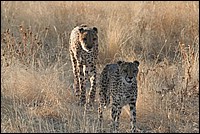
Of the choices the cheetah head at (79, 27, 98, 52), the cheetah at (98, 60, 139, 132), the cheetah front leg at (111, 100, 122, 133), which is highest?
the cheetah head at (79, 27, 98, 52)

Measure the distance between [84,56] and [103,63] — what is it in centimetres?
160

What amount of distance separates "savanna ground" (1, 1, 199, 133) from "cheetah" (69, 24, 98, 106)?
0.64ft

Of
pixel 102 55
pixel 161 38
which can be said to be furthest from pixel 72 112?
pixel 161 38

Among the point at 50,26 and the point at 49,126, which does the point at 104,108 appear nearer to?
the point at 49,126

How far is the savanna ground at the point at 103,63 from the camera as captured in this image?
5082 millimetres

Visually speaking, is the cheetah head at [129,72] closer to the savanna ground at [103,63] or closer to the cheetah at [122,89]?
the cheetah at [122,89]

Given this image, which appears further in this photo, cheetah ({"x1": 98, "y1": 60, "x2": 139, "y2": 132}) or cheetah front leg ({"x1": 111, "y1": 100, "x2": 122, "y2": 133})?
cheetah front leg ({"x1": 111, "y1": 100, "x2": 122, "y2": 133})

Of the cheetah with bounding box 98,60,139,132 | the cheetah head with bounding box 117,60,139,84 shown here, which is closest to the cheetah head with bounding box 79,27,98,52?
the cheetah with bounding box 98,60,139,132

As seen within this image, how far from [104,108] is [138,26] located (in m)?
3.17

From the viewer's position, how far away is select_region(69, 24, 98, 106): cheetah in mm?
5652

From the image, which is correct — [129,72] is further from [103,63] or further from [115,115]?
[103,63]

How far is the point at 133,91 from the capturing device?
4777 mm

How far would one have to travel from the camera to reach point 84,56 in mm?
5805

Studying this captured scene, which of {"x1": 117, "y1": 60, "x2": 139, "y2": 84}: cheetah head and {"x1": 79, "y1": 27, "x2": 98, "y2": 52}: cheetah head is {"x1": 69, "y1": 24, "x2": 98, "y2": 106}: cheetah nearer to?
{"x1": 79, "y1": 27, "x2": 98, "y2": 52}: cheetah head
